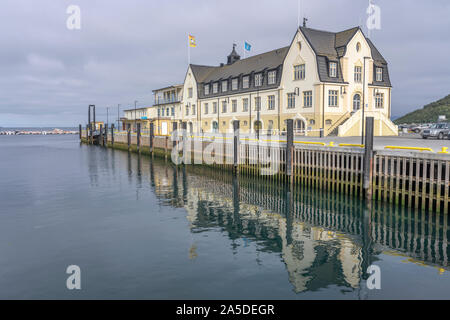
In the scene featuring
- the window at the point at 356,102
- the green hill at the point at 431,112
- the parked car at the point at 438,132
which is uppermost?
the green hill at the point at 431,112

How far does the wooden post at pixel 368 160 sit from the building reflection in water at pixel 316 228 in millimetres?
972

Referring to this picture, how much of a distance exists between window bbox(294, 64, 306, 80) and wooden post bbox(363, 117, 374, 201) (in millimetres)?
30177

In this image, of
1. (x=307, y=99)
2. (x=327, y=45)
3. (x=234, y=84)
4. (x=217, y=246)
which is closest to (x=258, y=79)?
(x=234, y=84)

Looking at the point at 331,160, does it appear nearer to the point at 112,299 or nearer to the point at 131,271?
the point at 131,271

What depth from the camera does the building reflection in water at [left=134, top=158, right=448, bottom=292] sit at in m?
12.2

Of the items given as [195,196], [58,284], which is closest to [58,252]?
[58,284]

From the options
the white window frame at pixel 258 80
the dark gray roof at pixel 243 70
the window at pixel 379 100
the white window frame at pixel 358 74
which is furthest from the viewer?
the white window frame at pixel 258 80

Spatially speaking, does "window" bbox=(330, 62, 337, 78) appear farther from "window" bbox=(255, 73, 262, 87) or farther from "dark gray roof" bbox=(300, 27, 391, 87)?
"window" bbox=(255, 73, 262, 87)

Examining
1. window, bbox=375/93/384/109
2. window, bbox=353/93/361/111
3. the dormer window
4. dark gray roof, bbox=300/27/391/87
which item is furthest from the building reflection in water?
the dormer window

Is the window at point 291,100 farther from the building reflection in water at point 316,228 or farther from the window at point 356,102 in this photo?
the building reflection in water at point 316,228

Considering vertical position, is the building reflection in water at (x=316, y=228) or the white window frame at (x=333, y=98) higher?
the white window frame at (x=333, y=98)

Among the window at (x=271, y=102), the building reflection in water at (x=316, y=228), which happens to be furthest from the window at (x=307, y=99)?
the building reflection in water at (x=316, y=228)

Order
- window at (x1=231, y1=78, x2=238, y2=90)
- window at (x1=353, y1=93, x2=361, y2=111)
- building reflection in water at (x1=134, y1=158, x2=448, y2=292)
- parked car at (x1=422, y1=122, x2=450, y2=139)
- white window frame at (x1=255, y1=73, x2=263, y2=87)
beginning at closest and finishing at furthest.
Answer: building reflection in water at (x1=134, y1=158, x2=448, y2=292)
parked car at (x1=422, y1=122, x2=450, y2=139)
window at (x1=353, y1=93, x2=361, y2=111)
white window frame at (x1=255, y1=73, x2=263, y2=87)
window at (x1=231, y1=78, x2=238, y2=90)

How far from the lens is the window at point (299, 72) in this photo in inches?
1930
